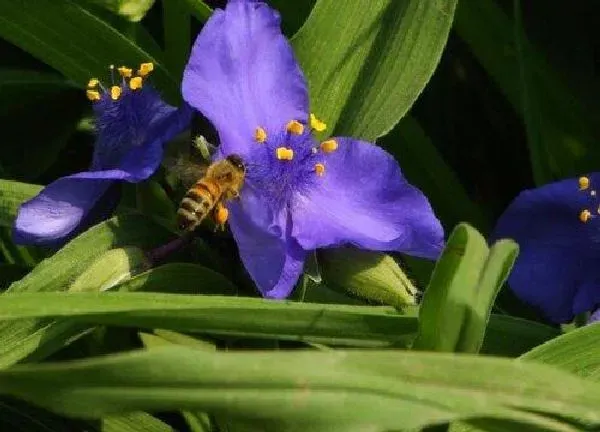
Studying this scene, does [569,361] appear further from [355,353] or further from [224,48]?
[224,48]

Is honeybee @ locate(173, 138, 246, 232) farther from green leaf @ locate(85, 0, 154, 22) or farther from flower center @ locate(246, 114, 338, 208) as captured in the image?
green leaf @ locate(85, 0, 154, 22)

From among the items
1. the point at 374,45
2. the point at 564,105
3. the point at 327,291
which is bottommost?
the point at 327,291

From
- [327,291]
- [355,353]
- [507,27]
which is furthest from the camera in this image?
[507,27]

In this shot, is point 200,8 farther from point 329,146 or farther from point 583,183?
point 583,183

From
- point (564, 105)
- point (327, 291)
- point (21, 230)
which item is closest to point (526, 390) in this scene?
point (327, 291)

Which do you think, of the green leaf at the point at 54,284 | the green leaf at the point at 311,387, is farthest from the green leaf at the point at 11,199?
the green leaf at the point at 311,387

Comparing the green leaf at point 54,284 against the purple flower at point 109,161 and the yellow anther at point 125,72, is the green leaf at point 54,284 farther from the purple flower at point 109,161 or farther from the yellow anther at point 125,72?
the yellow anther at point 125,72

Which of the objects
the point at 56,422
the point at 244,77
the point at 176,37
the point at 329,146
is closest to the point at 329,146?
the point at 329,146

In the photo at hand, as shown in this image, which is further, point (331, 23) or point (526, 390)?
point (331, 23)
